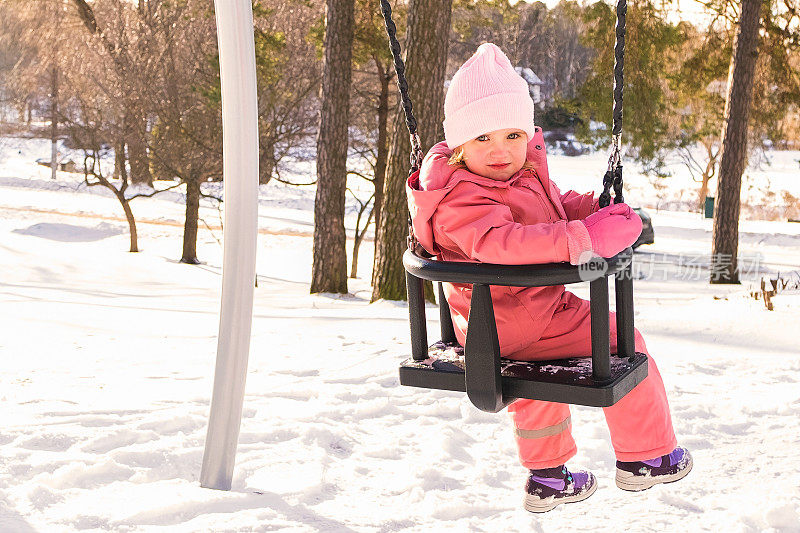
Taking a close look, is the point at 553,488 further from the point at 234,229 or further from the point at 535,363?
the point at 234,229

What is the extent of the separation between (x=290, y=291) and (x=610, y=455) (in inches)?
383

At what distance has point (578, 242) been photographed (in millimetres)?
2291

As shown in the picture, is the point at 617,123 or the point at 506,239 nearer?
the point at 506,239

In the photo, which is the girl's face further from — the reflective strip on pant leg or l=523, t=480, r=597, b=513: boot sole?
l=523, t=480, r=597, b=513: boot sole

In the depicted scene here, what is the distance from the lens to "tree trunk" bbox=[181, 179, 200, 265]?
17391 millimetres

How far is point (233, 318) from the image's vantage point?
144 inches

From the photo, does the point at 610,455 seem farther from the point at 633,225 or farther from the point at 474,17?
the point at 474,17

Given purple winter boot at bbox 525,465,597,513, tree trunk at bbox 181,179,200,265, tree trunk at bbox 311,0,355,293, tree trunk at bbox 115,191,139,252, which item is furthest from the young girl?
tree trunk at bbox 115,191,139,252

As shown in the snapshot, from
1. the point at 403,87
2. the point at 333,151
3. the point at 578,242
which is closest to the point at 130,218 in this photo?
the point at 333,151

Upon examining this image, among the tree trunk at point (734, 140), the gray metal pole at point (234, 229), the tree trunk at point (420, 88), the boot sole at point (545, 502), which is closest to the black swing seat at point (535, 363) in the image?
the boot sole at point (545, 502)

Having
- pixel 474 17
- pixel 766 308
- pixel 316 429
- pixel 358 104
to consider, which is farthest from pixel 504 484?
pixel 358 104

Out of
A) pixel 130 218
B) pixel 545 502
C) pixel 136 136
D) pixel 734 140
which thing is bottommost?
pixel 545 502

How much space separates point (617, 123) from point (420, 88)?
19.7 feet

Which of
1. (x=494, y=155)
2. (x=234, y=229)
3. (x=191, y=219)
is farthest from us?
(x=191, y=219)
